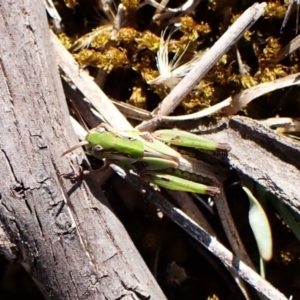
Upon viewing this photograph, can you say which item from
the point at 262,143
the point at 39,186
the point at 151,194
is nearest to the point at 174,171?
the point at 151,194

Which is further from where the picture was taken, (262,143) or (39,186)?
(262,143)

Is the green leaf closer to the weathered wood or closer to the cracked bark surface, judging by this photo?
the weathered wood

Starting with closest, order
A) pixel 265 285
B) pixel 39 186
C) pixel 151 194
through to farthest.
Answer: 1. pixel 39 186
2. pixel 265 285
3. pixel 151 194

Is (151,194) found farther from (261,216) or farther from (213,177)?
(261,216)

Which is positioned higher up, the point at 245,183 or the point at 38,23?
the point at 38,23

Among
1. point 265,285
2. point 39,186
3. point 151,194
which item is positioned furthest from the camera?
point 151,194

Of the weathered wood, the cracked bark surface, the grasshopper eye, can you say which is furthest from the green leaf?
the grasshopper eye

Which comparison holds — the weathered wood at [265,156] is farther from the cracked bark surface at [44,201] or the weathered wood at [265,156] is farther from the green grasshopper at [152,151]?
the cracked bark surface at [44,201]
